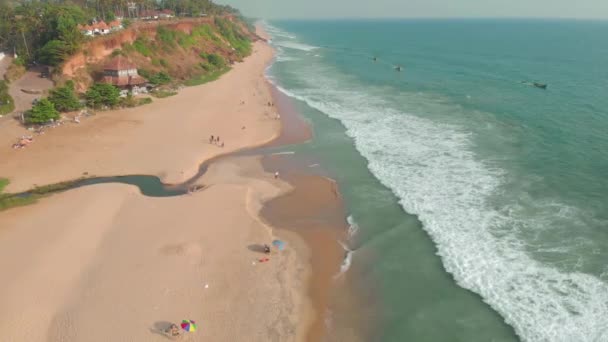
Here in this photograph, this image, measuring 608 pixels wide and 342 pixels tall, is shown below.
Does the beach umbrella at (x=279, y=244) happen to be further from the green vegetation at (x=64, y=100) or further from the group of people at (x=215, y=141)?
the green vegetation at (x=64, y=100)

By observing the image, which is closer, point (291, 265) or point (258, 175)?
point (291, 265)

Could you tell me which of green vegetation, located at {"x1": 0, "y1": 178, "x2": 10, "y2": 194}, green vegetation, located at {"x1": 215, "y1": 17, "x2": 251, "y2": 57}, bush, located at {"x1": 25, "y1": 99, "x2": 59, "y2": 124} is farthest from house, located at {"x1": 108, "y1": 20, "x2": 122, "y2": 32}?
green vegetation, located at {"x1": 0, "y1": 178, "x2": 10, "y2": 194}

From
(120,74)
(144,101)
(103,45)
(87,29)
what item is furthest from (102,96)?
(87,29)

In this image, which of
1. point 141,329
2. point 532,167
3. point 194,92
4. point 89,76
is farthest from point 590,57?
point 141,329

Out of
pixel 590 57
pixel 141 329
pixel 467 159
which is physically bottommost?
pixel 141 329

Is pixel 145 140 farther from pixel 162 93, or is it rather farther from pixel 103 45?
pixel 103 45

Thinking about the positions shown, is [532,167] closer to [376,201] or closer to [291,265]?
[376,201]

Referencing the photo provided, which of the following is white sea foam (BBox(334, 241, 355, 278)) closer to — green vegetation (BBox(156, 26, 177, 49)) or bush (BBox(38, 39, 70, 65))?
bush (BBox(38, 39, 70, 65))
